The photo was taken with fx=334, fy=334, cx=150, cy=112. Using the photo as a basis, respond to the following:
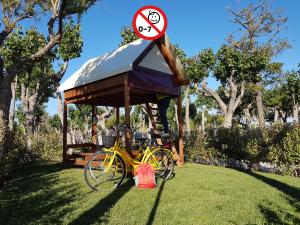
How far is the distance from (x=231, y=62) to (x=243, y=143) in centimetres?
1510

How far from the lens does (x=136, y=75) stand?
10023 millimetres

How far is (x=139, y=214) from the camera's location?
554 cm

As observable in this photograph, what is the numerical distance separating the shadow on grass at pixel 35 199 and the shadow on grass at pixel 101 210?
13.9 inches

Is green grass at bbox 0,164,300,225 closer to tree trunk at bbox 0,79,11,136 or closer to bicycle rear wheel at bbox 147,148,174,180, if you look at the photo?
bicycle rear wheel at bbox 147,148,174,180

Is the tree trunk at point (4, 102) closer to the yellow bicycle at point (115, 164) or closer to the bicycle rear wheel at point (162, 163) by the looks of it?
the yellow bicycle at point (115, 164)

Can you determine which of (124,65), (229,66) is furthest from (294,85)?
(124,65)

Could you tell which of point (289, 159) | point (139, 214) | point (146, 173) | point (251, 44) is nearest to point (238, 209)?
point (139, 214)

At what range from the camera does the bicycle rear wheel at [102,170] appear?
750cm

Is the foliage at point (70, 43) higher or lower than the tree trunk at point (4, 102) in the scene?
higher

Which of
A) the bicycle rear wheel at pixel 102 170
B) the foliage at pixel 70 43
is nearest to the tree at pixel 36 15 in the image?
the bicycle rear wheel at pixel 102 170

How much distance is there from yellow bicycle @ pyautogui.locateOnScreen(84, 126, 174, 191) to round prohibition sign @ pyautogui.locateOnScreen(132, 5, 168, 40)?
9.95 ft

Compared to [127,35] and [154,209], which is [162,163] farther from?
[127,35]

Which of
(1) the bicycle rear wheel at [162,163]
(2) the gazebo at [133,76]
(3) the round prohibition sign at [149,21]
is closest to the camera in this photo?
(1) the bicycle rear wheel at [162,163]

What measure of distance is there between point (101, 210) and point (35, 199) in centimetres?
175
